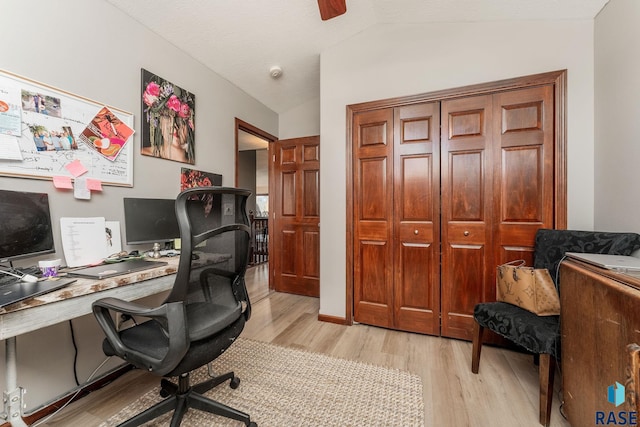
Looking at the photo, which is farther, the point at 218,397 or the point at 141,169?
the point at 141,169

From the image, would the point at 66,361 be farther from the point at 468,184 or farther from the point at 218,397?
the point at 468,184

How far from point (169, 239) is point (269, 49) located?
2107 millimetres

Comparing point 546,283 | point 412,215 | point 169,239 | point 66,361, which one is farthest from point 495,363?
point 66,361

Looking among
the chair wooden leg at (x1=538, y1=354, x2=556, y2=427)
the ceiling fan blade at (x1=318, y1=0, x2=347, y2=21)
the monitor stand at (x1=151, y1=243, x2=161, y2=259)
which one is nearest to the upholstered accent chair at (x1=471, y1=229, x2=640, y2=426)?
the chair wooden leg at (x1=538, y1=354, x2=556, y2=427)

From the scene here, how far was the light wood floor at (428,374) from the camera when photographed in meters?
1.44

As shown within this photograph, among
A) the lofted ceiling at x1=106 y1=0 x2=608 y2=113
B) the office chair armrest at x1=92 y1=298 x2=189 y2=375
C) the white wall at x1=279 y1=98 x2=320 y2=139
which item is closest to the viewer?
the office chair armrest at x1=92 y1=298 x2=189 y2=375

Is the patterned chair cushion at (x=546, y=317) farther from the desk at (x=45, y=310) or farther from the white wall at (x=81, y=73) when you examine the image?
the white wall at (x=81, y=73)

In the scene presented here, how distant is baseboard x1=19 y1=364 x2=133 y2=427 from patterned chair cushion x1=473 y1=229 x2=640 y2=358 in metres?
2.57

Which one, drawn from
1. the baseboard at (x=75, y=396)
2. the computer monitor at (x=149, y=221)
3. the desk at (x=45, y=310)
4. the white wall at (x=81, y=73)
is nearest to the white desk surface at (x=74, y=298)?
the desk at (x=45, y=310)

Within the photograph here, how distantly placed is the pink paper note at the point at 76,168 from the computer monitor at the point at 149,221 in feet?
0.93

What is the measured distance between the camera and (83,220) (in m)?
1.60

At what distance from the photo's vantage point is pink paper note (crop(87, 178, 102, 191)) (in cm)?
167

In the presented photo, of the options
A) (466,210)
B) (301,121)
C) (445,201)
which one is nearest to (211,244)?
(445,201)

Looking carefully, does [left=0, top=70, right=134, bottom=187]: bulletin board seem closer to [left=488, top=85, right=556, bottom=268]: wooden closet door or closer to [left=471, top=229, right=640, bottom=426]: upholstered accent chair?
[left=471, top=229, right=640, bottom=426]: upholstered accent chair
